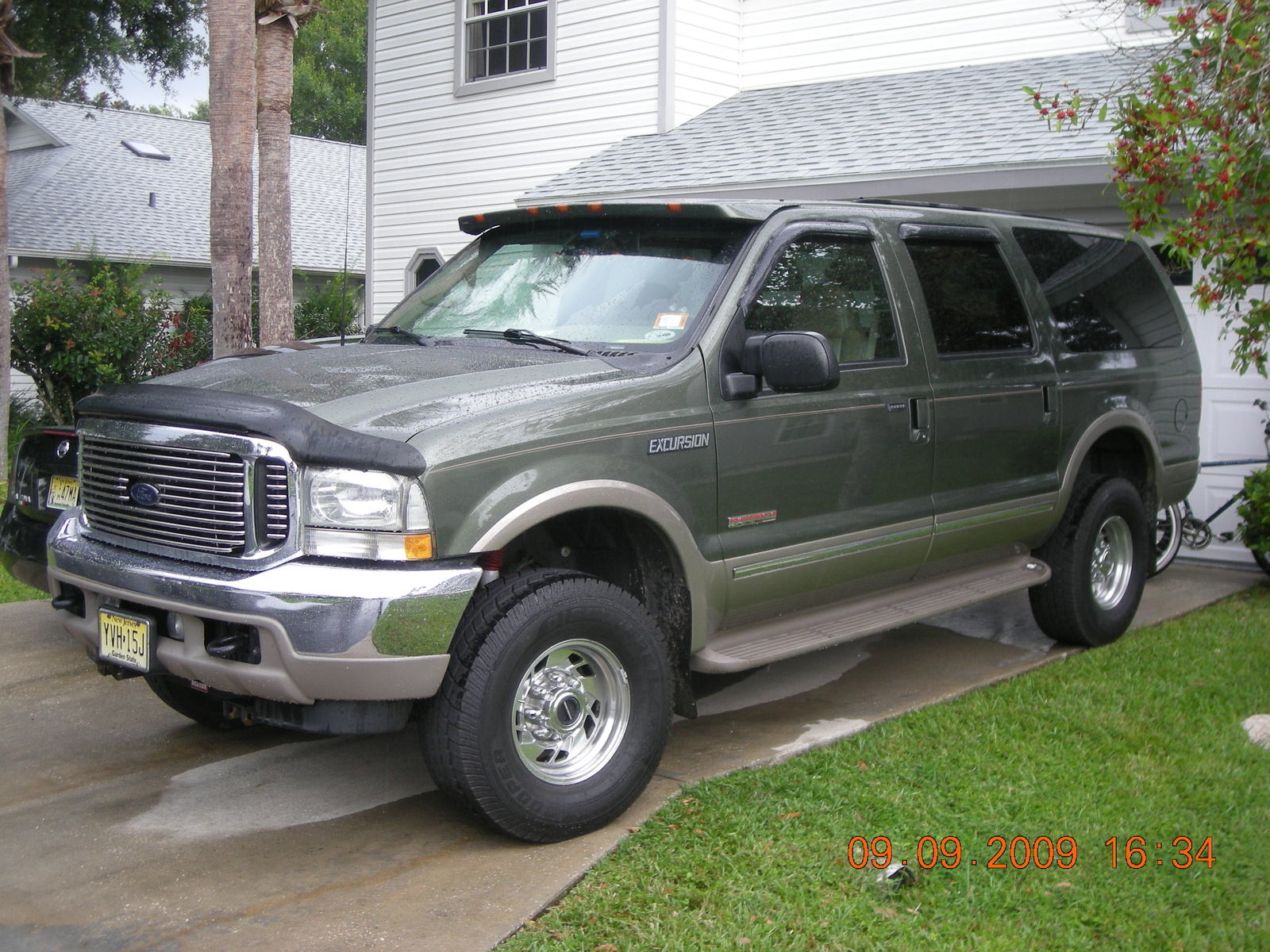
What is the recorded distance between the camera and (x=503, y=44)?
1447cm

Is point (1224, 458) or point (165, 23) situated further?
point (165, 23)

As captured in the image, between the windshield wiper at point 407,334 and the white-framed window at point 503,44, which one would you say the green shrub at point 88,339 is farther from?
the windshield wiper at point 407,334

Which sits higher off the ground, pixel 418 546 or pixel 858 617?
pixel 418 546

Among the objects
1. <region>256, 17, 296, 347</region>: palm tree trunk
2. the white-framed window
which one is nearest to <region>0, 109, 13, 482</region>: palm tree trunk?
<region>256, 17, 296, 347</region>: palm tree trunk

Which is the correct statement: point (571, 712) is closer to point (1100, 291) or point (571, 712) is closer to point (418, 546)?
point (418, 546)

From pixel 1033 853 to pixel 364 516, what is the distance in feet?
7.79

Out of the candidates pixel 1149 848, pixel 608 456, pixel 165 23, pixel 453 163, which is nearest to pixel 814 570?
pixel 608 456

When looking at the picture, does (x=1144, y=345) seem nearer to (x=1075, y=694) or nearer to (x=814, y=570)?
(x=1075, y=694)

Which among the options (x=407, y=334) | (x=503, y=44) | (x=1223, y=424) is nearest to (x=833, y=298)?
(x=407, y=334)

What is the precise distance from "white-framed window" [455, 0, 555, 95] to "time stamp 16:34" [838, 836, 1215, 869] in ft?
37.6

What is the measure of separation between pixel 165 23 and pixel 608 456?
54.5 feet

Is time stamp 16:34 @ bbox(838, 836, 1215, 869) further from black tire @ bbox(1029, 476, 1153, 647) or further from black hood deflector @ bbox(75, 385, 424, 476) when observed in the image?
black tire @ bbox(1029, 476, 1153, 647)

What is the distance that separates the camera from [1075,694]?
5.68m

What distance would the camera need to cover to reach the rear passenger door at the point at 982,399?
5.49 m
